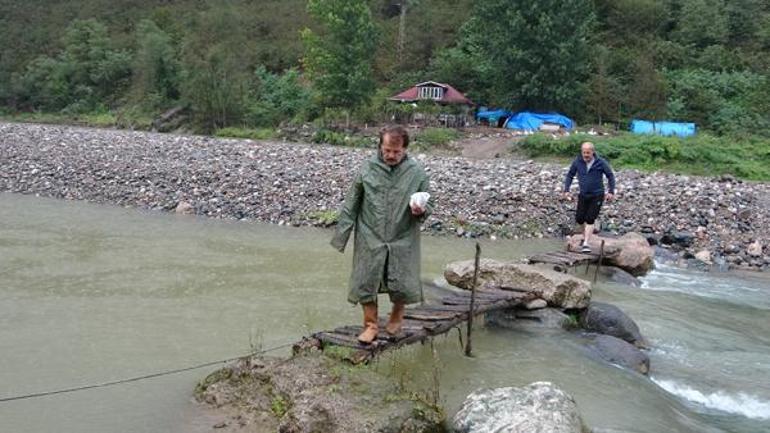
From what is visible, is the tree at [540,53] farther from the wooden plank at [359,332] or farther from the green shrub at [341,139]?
the wooden plank at [359,332]

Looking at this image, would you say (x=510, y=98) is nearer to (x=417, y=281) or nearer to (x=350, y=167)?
(x=350, y=167)

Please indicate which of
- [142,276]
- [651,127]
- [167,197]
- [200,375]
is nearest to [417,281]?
[200,375]

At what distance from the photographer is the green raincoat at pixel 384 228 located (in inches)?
193

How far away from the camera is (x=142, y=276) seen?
914 cm

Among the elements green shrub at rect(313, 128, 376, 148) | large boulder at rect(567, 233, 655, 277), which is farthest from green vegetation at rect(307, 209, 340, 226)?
green shrub at rect(313, 128, 376, 148)

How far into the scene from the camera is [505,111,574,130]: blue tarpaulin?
3203cm

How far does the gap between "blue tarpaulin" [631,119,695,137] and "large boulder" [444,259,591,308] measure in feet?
82.8

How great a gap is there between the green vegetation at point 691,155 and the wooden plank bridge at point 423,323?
1686 centimetres

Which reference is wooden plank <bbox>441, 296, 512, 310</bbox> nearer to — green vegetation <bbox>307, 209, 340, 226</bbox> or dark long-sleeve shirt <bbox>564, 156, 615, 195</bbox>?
dark long-sleeve shirt <bbox>564, 156, 615, 195</bbox>

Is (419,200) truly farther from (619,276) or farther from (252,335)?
(619,276)

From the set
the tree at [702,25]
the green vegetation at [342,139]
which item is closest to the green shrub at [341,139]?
the green vegetation at [342,139]

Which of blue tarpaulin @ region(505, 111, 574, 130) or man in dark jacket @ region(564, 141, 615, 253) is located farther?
blue tarpaulin @ region(505, 111, 574, 130)

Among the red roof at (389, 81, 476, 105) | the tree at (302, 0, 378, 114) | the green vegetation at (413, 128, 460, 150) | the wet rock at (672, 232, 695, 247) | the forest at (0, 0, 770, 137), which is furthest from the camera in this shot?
the red roof at (389, 81, 476, 105)

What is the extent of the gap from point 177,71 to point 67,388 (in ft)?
136
